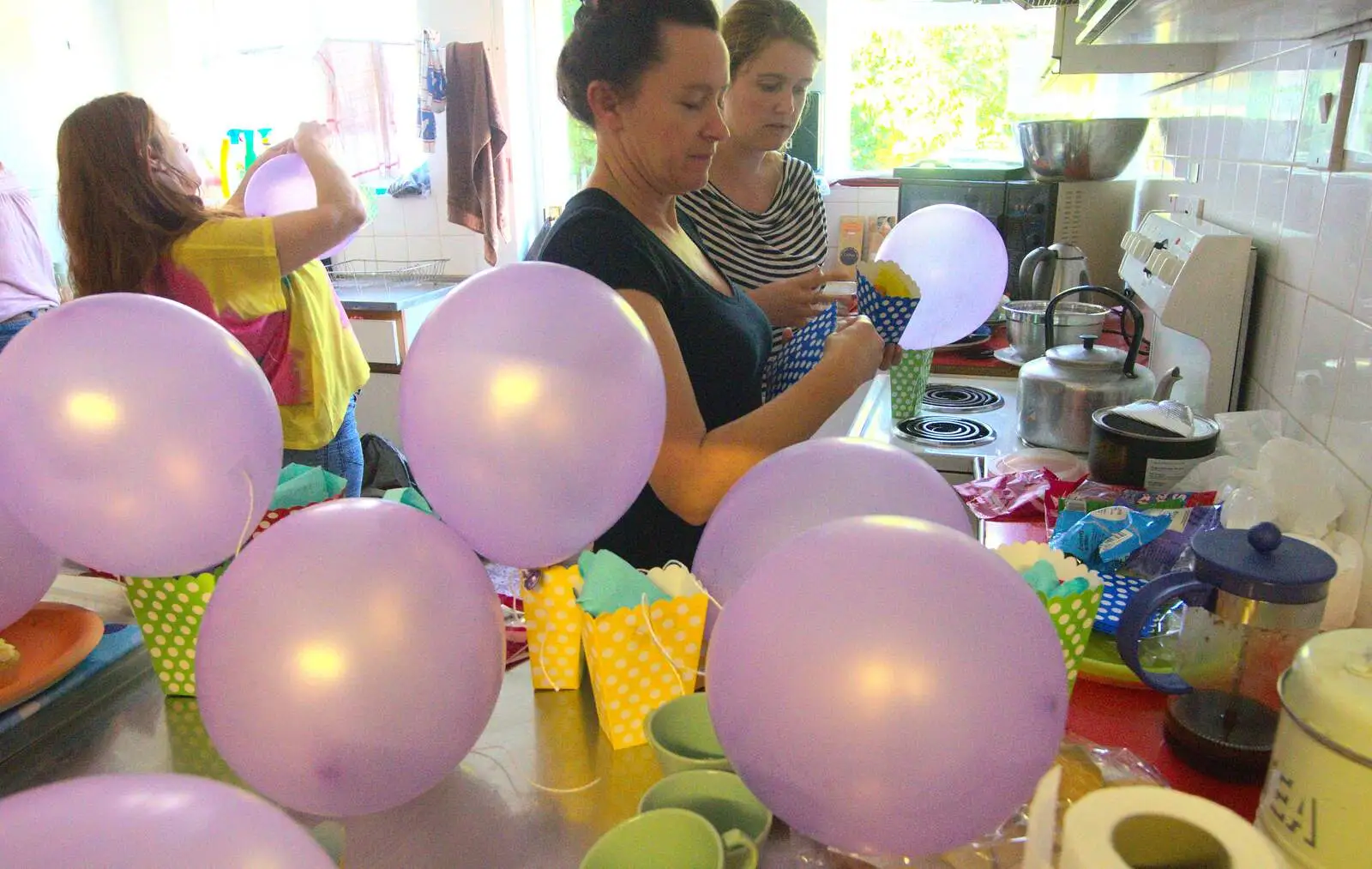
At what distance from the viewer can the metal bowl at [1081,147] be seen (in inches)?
103

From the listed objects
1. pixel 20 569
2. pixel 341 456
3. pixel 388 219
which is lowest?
pixel 341 456

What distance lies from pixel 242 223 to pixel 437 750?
1421 millimetres

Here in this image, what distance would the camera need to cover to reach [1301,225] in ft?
4.39

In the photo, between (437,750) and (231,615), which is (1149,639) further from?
(231,615)

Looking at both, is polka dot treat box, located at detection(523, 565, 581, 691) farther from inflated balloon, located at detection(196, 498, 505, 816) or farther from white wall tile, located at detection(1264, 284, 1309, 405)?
white wall tile, located at detection(1264, 284, 1309, 405)

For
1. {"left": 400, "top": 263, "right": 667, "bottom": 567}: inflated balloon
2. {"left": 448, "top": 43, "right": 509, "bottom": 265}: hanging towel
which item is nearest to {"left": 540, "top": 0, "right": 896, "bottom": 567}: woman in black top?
{"left": 400, "top": 263, "right": 667, "bottom": 567}: inflated balloon

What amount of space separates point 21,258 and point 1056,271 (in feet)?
10.4

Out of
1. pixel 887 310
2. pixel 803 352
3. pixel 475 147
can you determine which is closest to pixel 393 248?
pixel 475 147

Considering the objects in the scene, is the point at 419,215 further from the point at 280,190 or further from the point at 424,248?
the point at 280,190

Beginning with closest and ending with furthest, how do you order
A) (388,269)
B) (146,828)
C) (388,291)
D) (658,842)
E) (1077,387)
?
(146,828) → (658,842) → (1077,387) → (388,291) → (388,269)

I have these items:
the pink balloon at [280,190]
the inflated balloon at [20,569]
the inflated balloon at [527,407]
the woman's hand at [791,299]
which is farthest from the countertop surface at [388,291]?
the inflated balloon at [527,407]

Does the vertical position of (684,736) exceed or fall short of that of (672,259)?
it falls short

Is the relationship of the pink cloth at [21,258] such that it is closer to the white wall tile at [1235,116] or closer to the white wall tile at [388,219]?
the white wall tile at [388,219]

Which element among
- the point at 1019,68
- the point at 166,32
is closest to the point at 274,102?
the point at 166,32
